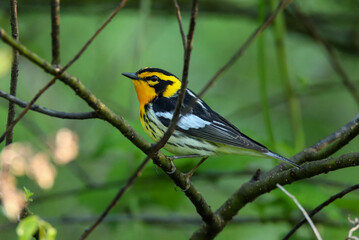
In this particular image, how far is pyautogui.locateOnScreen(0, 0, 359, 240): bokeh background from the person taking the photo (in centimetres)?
428

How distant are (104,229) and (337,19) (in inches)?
154

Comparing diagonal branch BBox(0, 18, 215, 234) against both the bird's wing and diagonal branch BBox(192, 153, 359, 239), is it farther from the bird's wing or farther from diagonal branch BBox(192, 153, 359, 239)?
the bird's wing

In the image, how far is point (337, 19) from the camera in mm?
5738

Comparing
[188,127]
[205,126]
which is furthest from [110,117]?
[205,126]

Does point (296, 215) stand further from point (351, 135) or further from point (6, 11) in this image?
point (6, 11)

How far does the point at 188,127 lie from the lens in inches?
147

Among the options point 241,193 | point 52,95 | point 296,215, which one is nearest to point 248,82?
point 52,95

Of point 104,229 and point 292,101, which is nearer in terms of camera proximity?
point 292,101

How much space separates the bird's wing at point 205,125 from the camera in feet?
12.0

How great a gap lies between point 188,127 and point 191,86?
13.3ft

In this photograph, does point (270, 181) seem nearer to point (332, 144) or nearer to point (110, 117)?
point (332, 144)

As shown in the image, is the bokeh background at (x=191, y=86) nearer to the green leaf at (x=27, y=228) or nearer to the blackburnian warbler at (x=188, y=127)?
the blackburnian warbler at (x=188, y=127)

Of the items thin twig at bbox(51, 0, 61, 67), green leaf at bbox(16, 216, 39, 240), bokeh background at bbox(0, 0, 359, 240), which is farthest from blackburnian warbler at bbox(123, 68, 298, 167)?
green leaf at bbox(16, 216, 39, 240)

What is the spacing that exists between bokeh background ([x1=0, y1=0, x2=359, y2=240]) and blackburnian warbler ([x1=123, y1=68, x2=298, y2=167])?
0.12m
